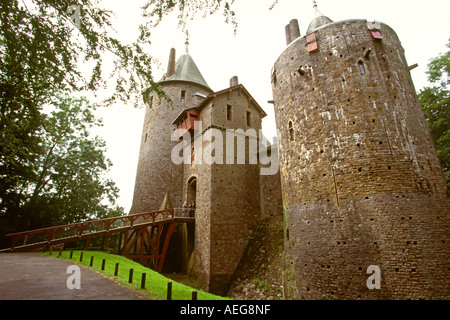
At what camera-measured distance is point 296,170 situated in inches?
376

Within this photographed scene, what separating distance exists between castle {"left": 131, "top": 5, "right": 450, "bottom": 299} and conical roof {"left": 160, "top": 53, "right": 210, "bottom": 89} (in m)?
11.9

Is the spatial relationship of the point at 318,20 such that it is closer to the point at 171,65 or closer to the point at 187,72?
the point at 187,72

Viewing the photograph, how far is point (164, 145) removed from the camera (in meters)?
19.8

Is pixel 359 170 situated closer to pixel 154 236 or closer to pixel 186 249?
pixel 186 249

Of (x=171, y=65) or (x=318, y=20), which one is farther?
(x=171, y=65)

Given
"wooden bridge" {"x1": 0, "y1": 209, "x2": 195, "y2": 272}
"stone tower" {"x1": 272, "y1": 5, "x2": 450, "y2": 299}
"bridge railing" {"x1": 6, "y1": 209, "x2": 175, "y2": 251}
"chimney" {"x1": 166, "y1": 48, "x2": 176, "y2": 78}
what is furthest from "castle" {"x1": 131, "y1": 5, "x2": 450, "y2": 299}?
"chimney" {"x1": 166, "y1": 48, "x2": 176, "y2": 78}

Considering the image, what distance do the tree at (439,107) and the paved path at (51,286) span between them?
16336mm

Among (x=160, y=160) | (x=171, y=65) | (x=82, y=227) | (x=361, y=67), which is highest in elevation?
(x=171, y=65)

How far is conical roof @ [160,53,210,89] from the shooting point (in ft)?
72.8

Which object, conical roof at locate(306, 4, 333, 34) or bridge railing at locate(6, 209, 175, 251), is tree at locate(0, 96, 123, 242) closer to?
bridge railing at locate(6, 209, 175, 251)

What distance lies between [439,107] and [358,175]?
11284mm

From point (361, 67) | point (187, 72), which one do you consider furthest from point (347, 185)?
point (187, 72)
